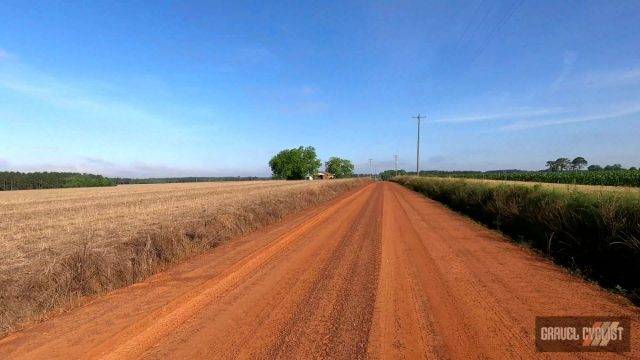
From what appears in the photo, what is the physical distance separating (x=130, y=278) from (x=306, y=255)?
381cm

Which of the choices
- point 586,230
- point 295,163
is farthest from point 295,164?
point 586,230

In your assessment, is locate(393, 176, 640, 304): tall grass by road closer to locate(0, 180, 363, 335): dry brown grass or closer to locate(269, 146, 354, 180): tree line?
locate(0, 180, 363, 335): dry brown grass

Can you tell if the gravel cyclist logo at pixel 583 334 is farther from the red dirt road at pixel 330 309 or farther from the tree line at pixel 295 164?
the tree line at pixel 295 164

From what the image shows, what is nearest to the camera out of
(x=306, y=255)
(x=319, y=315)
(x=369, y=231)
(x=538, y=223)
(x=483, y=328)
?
(x=483, y=328)

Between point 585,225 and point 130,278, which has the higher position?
point 585,225

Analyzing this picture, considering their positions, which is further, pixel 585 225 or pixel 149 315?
pixel 585 225

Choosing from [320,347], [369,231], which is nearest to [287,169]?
[369,231]

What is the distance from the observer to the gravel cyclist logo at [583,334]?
161 inches

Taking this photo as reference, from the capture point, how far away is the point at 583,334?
14.5 feet

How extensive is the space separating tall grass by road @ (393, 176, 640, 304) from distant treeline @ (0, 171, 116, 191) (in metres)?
107

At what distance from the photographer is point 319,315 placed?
16.4 feet

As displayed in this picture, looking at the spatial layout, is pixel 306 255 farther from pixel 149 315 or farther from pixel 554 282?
pixel 554 282

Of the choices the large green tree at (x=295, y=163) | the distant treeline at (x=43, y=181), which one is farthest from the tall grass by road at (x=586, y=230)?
the large green tree at (x=295, y=163)

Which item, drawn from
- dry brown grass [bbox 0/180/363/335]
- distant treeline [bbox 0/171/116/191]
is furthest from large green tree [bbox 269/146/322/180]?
dry brown grass [bbox 0/180/363/335]
